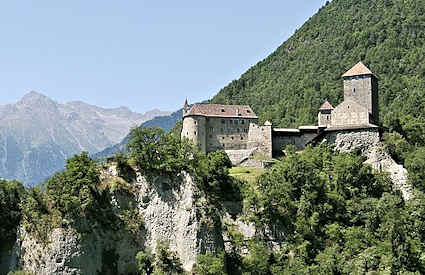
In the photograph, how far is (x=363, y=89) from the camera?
85.8 metres

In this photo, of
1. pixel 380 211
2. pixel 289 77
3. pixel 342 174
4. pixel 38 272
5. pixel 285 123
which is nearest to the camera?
pixel 38 272

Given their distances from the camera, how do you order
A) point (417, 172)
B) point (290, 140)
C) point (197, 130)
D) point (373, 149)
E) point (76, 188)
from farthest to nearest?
point (290, 140) < point (197, 130) < point (373, 149) < point (417, 172) < point (76, 188)

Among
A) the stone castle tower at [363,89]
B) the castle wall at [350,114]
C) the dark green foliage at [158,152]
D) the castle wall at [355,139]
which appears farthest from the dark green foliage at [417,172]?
the dark green foliage at [158,152]

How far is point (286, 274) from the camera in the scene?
6850cm

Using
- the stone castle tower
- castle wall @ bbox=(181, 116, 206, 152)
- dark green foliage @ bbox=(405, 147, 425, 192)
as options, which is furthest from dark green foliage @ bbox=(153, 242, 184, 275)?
the stone castle tower

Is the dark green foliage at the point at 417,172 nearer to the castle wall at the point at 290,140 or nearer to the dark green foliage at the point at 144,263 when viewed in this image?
the castle wall at the point at 290,140

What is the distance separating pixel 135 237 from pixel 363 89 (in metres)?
35.7

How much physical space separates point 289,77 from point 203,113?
82100 millimetres

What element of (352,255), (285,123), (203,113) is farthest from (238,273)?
(285,123)

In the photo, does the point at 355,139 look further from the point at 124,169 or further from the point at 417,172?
the point at 124,169

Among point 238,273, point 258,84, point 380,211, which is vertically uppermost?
point 258,84

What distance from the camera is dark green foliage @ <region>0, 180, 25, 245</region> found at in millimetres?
74381

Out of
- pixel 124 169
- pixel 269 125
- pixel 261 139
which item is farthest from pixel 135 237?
pixel 269 125

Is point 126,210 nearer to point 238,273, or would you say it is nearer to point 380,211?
point 238,273
